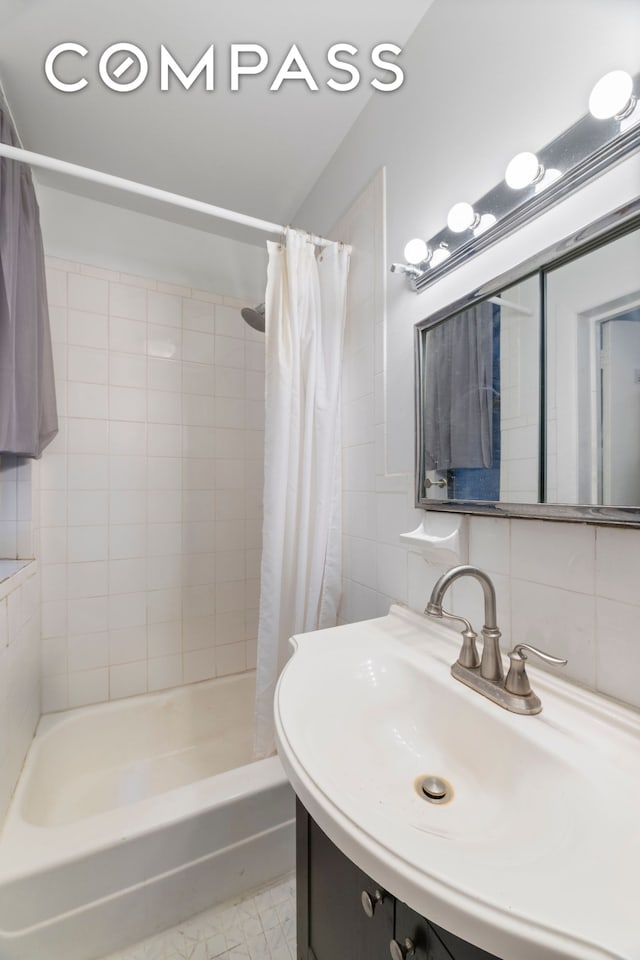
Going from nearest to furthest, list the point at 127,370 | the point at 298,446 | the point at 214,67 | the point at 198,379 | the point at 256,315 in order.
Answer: the point at 214,67 → the point at 298,446 → the point at 256,315 → the point at 127,370 → the point at 198,379

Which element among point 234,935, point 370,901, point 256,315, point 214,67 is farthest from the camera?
point 256,315

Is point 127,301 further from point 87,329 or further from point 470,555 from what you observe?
point 470,555

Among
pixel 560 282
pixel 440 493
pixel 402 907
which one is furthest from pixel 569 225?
pixel 402 907

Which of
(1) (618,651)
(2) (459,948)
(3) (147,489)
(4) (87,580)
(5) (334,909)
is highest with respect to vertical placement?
(3) (147,489)

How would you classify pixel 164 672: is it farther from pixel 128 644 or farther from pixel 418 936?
pixel 418 936

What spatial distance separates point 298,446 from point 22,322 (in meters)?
0.95

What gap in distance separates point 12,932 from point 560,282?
68.8 inches

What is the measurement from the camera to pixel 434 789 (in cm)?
63

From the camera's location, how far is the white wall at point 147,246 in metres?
1.62

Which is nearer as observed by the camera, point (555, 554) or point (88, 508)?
point (555, 554)

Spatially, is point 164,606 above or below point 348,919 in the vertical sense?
above

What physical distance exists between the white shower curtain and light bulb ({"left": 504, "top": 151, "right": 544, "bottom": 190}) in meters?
0.67

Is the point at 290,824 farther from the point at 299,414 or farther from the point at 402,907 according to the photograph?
the point at 299,414

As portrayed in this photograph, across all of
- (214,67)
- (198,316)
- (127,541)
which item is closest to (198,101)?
(214,67)
